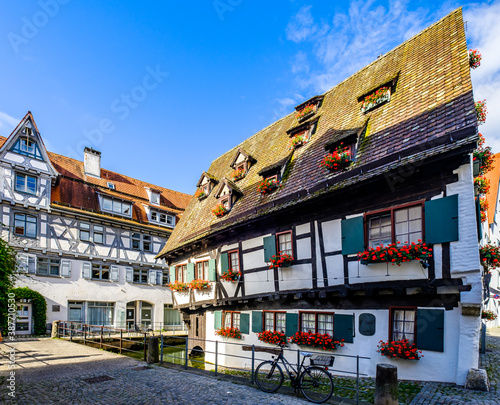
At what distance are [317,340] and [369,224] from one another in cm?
383

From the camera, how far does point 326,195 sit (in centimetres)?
1020

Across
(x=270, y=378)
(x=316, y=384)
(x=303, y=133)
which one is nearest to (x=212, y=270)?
(x=303, y=133)

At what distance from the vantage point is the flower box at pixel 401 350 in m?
8.09

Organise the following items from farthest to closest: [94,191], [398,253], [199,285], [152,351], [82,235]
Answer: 1. [94,191]
2. [82,235]
3. [199,285]
4. [152,351]
5. [398,253]

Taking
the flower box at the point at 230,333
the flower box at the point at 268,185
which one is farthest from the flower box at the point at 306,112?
the flower box at the point at 230,333

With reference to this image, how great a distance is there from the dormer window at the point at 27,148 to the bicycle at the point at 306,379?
22572 mm

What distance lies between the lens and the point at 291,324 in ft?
37.0

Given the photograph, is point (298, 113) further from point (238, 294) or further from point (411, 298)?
point (411, 298)

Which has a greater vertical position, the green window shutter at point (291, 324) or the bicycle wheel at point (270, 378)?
the green window shutter at point (291, 324)

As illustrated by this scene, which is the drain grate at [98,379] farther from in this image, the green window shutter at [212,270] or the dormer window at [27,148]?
the dormer window at [27,148]

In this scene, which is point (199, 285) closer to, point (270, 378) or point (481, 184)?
point (270, 378)

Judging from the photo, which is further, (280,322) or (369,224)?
(280,322)

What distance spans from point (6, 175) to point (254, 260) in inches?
731

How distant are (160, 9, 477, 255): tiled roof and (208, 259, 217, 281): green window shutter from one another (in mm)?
1317
